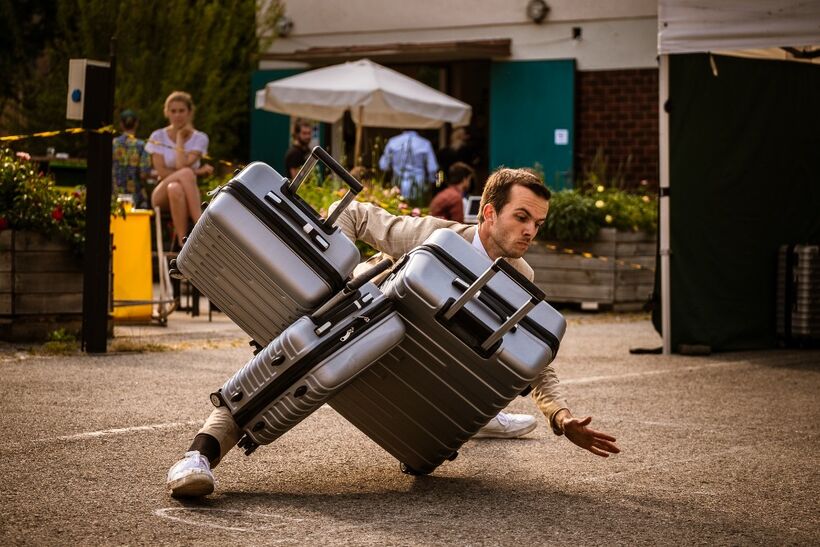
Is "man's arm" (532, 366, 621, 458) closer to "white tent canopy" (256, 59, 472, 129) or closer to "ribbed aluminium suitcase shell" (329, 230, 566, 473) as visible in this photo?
"ribbed aluminium suitcase shell" (329, 230, 566, 473)

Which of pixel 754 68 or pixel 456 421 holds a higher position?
pixel 754 68

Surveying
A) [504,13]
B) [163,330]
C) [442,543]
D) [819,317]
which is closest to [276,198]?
[442,543]


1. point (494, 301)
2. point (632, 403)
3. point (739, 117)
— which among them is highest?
point (739, 117)

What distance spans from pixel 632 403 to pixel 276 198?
379 centimetres

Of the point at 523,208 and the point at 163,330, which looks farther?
the point at 163,330

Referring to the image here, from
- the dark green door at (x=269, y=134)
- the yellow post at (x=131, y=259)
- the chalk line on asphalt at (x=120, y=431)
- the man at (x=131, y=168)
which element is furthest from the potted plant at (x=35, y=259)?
the dark green door at (x=269, y=134)

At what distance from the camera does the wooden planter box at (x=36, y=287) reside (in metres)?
9.90

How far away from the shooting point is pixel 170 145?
12805 millimetres

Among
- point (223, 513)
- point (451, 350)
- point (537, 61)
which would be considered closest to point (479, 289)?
point (451, 350)

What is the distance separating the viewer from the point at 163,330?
456 inches

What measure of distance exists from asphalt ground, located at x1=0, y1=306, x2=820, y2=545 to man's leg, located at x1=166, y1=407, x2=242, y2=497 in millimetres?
70

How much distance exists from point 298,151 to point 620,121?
713cm

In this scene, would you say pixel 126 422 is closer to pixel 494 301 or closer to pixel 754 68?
pixel 494 301

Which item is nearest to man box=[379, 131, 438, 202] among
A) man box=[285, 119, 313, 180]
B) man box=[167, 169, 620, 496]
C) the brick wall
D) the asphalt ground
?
the brick wall
